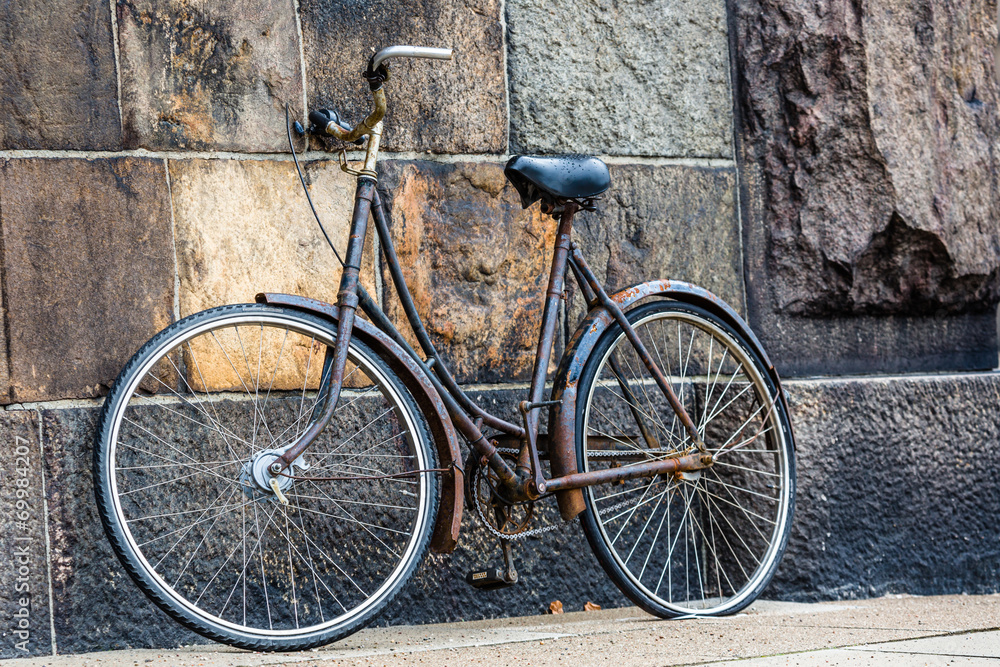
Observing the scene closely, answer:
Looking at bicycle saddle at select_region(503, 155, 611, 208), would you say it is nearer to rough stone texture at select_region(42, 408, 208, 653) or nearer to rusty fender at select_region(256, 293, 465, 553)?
rusty fender at select_region(256, 293, 465, 553)

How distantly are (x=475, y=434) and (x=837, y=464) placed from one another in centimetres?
141

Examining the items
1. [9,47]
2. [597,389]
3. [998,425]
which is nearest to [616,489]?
[597,389]

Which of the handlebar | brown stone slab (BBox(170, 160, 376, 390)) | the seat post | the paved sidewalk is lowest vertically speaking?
the paved sidewalk

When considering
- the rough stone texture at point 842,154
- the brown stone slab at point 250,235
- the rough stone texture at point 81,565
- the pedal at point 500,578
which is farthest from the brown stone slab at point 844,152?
the rough stone texture at point 81,565

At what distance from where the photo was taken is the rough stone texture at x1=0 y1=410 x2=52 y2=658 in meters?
2.59

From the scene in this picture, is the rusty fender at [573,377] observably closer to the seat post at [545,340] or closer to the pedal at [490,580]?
the seat post at [545,340]

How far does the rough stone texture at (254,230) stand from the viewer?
2.84 meters

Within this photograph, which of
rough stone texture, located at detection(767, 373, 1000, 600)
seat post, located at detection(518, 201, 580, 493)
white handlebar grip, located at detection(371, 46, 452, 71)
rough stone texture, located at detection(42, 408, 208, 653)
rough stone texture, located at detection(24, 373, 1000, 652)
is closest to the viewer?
white handlebar grip, located at detection(371, 46, 452, 71)

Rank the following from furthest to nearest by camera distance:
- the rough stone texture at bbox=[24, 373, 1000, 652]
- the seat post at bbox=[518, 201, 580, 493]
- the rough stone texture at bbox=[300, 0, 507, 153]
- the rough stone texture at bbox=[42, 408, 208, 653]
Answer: the rough stone texture at bbox=[24, 373, 1000, 652]
the rough stone texture at bbox=[300, 0, 507, 153]
the seat post at bbox=[518, 201, 580, 493]
the rough stone texture at bbox=[42, 408, 208, 653]

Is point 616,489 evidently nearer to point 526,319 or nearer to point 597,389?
point 597,389

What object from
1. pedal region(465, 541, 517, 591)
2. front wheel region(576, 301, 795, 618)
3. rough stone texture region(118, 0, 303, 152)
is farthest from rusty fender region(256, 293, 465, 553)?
rough stone texture region(118, 0, 303, 152)

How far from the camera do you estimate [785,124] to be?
11.5 ft

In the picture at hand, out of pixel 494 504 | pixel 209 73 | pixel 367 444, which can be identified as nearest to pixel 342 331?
pixel 367 444

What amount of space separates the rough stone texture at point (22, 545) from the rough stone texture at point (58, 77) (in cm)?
78
